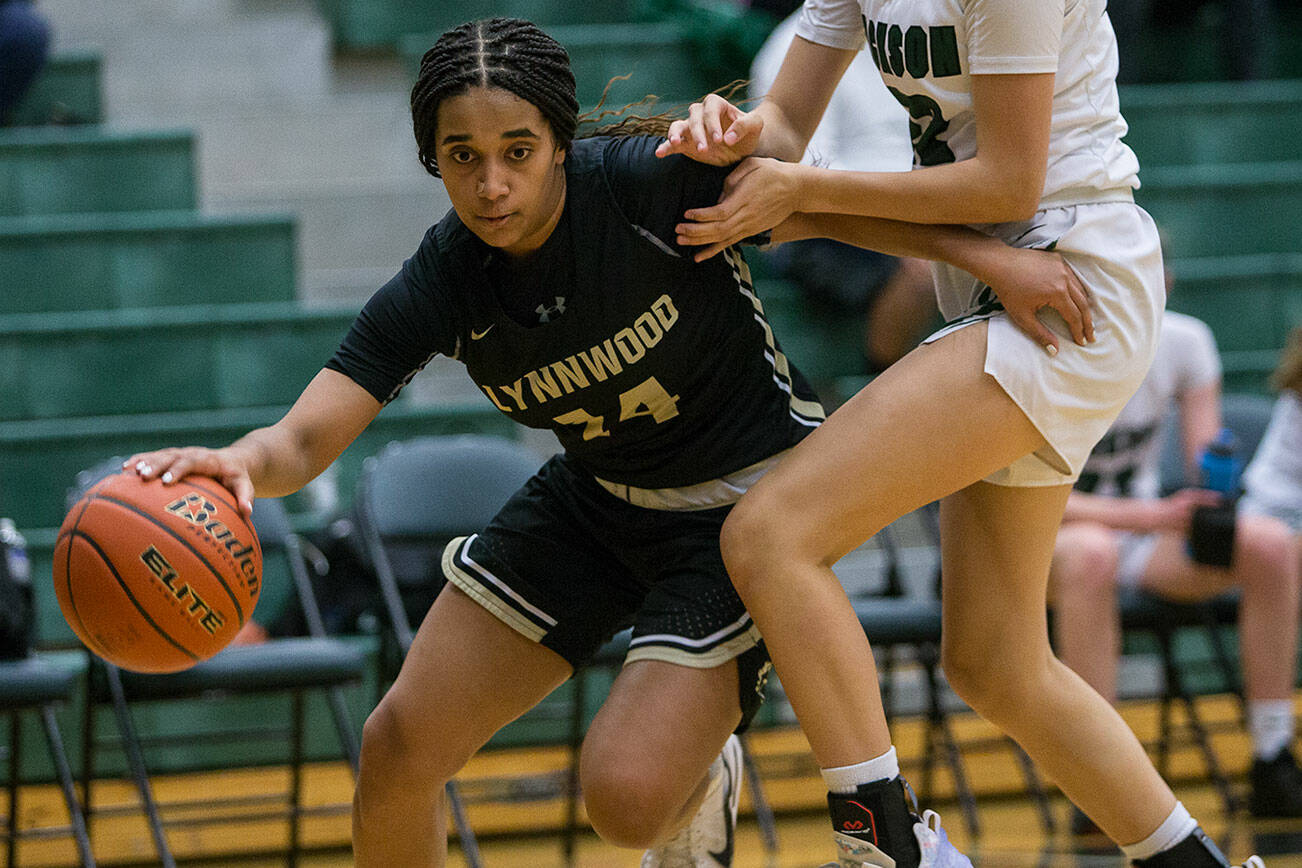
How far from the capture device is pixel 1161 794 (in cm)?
241

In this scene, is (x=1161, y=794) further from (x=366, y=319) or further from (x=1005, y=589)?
(x=366, y=319)

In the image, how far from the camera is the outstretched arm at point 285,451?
7.07 feet

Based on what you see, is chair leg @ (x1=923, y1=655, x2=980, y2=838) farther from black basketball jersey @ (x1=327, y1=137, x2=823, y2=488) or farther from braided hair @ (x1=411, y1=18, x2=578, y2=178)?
braided hair @ (x1=411, y1=18, x2=578, y2=178)

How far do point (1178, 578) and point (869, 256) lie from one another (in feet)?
5.00

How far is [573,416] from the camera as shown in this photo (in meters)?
2.34

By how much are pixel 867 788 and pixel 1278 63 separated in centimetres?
646

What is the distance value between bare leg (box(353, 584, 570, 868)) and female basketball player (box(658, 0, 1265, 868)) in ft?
1.57

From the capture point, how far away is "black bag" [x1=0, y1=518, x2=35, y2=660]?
348cm

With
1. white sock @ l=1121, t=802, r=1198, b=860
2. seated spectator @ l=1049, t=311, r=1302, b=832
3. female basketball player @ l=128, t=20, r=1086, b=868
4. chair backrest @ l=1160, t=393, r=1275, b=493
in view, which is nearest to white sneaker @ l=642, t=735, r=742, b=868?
female basketball player @ l=128, t=20, r=1086, b=868

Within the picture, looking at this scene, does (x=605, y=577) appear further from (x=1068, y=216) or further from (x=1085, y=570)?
(x=1085, y=570)

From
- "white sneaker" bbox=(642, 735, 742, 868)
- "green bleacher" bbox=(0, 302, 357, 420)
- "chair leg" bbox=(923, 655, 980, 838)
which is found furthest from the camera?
"green bleacher" bbox=(0, 302, 357, 420)

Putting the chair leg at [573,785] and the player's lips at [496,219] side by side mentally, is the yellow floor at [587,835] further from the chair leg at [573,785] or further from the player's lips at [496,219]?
the player's lips at [496,219]

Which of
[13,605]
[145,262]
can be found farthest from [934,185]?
[145,262]

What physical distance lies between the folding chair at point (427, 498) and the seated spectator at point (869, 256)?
1373 millimetres
